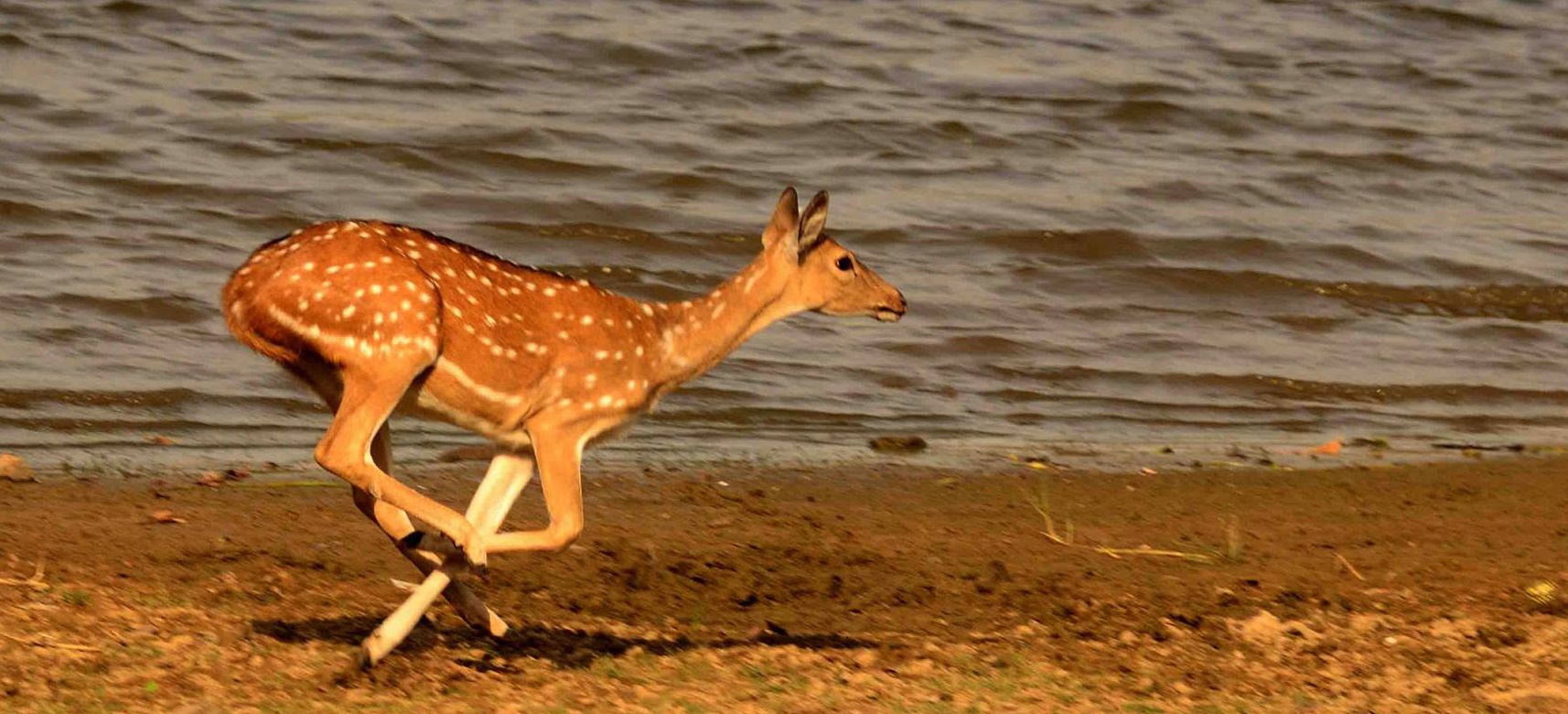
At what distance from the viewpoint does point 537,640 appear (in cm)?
704

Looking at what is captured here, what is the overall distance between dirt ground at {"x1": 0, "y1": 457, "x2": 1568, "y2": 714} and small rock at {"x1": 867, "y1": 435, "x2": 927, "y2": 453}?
1.46 feet

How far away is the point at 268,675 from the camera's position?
6293mm

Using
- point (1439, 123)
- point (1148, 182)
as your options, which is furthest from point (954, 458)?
point (1439, 123)

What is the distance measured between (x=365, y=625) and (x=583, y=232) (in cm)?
892

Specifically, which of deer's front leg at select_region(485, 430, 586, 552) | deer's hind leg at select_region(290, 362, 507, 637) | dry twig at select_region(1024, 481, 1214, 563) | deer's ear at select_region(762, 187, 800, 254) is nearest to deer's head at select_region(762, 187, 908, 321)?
deer's ear at select_region(762, 187, 800, 254)

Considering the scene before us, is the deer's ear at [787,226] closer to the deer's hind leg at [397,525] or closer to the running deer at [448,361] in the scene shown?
the running deer at [448,361]

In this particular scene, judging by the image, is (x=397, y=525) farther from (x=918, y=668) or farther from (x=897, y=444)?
(x=897, y=444)

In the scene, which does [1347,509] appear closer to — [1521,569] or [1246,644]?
[1521,569]

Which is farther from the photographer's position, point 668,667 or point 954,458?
point 954,458

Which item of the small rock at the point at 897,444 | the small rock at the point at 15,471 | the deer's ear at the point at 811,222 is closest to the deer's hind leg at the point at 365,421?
the deer's ear at the point at 811,222

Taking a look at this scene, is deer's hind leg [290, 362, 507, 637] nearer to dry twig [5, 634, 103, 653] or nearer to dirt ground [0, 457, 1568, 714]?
dirt ground [0, 457, 1568, 714]

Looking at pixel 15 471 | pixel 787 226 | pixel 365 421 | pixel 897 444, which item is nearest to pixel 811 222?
pixel 787 226

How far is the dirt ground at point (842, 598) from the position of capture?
6445 mm

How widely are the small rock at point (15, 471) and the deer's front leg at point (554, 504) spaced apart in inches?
127
